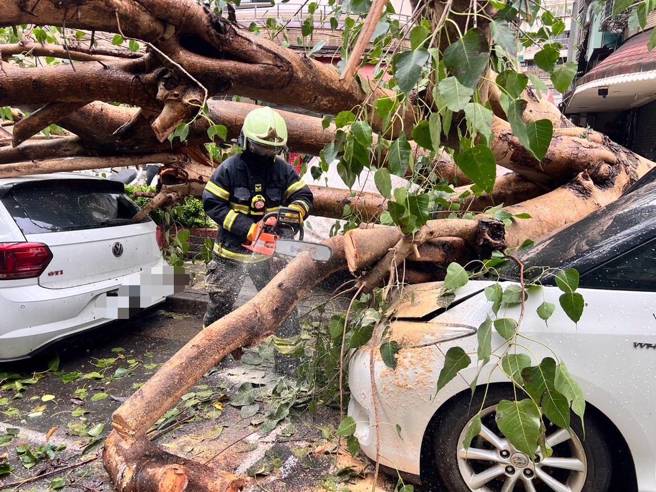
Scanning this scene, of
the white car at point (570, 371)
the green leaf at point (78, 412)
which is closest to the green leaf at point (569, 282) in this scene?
the white car at point (570, 371)

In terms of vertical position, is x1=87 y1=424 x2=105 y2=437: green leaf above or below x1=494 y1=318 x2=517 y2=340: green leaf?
below

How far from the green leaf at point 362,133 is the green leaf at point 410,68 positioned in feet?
0.98

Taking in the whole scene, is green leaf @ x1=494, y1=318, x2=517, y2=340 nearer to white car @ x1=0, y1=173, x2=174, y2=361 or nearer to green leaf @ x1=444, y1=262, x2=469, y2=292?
green leaf @ x1=444, y1=262, x2=469, y2=292

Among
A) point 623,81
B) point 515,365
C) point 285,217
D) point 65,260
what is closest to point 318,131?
point 285,217

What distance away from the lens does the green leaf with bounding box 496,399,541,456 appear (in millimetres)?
1422

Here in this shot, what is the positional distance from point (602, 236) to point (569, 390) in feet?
3.89

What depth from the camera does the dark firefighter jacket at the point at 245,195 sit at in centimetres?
375

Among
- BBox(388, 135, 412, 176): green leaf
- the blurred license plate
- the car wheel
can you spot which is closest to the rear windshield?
the blurred license plate

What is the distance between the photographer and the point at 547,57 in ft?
5.29

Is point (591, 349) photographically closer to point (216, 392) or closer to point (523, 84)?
point (523, 84)

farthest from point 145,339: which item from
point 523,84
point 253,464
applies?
point 523,84

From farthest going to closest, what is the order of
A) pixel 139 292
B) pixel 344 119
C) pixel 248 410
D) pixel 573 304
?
pixel 139 292 → pixel 248 410 → pixel 344 119 → pixel 573 304

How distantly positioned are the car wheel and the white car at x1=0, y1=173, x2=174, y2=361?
9.42ft

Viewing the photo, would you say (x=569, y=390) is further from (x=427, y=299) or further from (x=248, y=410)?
(x=248, y=410)
